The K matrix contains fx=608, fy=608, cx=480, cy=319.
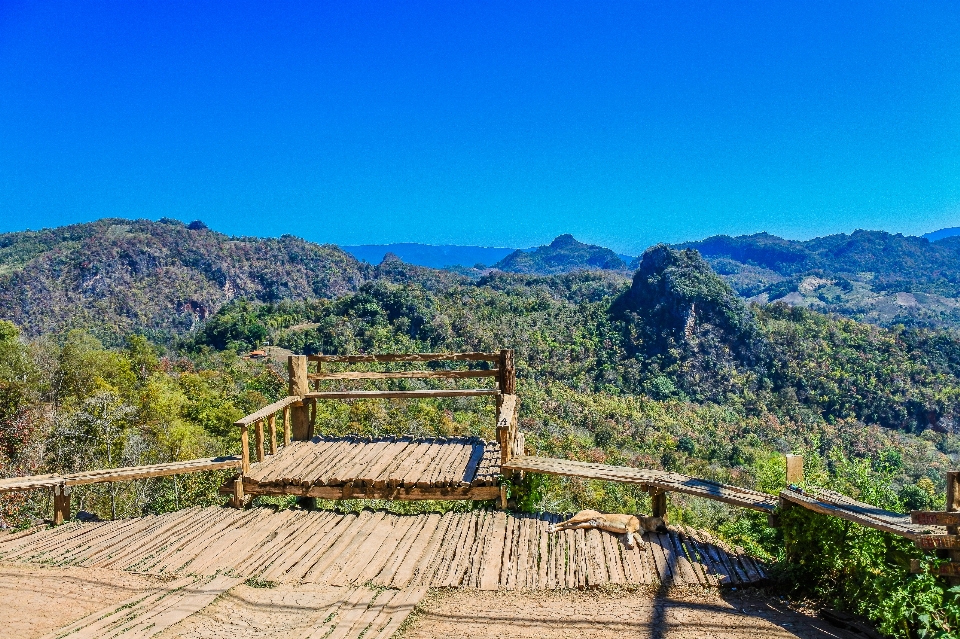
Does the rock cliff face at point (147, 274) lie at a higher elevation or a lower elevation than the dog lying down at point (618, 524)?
higher

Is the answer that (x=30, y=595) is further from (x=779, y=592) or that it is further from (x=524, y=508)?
(x=779, y=592)

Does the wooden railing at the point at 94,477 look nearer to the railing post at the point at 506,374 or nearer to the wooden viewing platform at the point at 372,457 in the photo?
the wooden viewing platform at the point at 372,457

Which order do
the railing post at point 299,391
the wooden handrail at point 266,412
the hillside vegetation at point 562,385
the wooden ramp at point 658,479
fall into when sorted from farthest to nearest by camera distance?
the hillside vegetation at point 562,385
the railing post at point 299,391
the wooden handrail at point 266,412
the wooden ramp at point 658,479

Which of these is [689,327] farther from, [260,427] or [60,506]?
[60,506]

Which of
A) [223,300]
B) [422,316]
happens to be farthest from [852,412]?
[223,300]

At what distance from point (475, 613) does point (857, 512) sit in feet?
7.47

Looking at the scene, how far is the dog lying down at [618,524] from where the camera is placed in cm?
455

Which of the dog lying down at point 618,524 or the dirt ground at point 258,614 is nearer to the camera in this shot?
the dirt ground at point 258,614

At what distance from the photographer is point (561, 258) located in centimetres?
18288

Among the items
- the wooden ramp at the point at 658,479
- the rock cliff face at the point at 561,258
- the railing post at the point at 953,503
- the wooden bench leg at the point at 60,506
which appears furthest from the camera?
the rock cliff face at the point at 561,258

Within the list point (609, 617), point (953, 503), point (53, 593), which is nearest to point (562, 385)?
point (609, 617)

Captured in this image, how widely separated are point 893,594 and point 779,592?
847 millimetres

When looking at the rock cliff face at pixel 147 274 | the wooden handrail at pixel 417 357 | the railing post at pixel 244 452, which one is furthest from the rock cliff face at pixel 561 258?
the railing post at pixel 244 452

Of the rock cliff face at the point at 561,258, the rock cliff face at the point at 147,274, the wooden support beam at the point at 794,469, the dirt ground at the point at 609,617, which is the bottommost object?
the dirt ground at the point at 609,617
